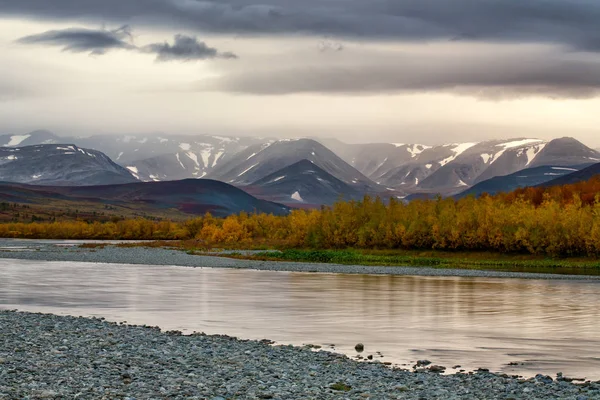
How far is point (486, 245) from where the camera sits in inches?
5098

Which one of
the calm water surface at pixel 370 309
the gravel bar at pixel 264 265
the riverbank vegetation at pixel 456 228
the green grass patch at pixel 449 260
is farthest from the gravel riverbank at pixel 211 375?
the riverbank vegetation at pixel 456 228

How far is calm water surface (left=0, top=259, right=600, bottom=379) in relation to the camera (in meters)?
33.8

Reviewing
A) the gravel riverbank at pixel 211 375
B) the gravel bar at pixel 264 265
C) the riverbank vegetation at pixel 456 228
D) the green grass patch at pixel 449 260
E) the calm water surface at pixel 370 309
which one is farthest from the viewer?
the riverbank vegetation at pixel 456 228

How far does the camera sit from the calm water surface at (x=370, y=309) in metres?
33.8

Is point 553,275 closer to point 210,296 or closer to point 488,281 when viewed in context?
point 488,281

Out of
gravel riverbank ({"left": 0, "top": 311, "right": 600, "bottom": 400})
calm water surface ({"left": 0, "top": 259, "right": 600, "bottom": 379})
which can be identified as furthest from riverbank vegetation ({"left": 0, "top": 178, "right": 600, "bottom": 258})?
gravel riverbank ({"left": 0, "top": 311, "right": 600, "bottom": 400})

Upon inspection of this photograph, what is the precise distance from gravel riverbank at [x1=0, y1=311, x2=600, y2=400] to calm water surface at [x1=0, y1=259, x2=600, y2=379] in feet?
11.1

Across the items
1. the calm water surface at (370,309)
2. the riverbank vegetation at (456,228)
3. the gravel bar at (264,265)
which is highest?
the riverbank vegetation at (456,228)

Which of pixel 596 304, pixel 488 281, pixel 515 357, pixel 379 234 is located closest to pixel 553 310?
pixel 596 304

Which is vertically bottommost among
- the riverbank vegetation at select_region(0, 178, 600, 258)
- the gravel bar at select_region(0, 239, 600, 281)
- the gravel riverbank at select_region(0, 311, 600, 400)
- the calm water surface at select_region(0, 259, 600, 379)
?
the gravel bar at select_region(0, 239, 600, 281)

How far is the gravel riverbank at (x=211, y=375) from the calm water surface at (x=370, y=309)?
3382 mm

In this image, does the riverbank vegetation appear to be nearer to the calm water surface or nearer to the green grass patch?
the green grass patch

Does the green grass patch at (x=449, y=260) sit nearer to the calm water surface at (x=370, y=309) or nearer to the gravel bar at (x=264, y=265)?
the gravel bar at (x=264, y=265)

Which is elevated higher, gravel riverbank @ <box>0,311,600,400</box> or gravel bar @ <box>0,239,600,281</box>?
gravel riverbank @ <box>0,311,600,400</box>
